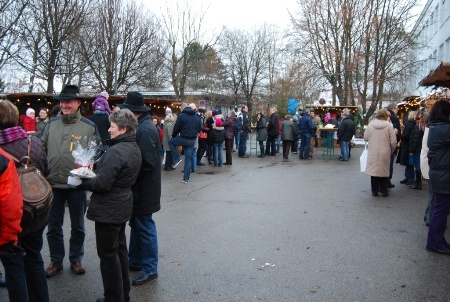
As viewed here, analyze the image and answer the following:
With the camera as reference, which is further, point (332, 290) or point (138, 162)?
point (332, 290)

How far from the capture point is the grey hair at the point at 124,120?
152 inches

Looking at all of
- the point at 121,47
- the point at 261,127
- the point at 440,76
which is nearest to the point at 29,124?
the point at 261,127

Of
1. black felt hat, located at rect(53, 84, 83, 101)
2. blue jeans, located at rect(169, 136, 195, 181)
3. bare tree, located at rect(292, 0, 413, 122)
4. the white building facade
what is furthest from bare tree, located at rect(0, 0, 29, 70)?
the white building facade

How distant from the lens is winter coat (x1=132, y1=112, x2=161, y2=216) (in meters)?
4.33

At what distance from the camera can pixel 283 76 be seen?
5159cm

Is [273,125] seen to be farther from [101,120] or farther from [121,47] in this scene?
[121,47]

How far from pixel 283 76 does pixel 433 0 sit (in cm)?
1833

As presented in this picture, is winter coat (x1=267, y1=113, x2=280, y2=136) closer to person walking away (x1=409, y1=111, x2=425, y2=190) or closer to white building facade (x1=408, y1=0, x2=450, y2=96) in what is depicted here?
person walking away (x1=409, y1=111, x2=425, y2=190)

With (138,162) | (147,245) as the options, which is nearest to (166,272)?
(147,245)

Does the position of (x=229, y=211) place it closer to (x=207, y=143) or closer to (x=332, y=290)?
(x=332, y=290)

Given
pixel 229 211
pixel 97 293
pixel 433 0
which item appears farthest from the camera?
pixel 433 0

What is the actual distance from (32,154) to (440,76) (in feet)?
22.2

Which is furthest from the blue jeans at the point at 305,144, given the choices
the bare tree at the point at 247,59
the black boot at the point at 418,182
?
the bare tree at the point at 247,59

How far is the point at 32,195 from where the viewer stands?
333cm
